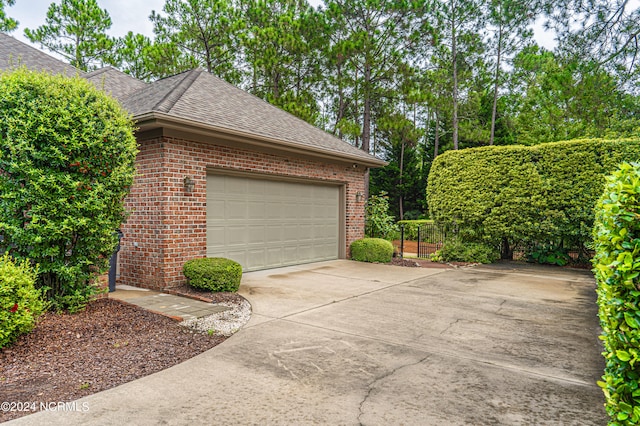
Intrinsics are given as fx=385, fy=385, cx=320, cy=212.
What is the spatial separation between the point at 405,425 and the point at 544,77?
22806mm

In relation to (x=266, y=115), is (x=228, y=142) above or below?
below

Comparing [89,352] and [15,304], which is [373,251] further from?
[15,304]

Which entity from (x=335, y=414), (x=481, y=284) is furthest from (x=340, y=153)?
(x=335, y=414)

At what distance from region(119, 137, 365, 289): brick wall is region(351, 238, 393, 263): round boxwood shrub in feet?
15.7

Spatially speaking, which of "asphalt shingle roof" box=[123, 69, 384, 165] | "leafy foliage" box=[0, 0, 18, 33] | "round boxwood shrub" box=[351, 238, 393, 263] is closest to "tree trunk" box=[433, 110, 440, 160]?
"asphalt shingle roof" box=[123, 69, 384, 165]

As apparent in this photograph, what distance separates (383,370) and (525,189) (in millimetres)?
8849

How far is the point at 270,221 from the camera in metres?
8.88

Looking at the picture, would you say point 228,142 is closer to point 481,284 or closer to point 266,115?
point 266,115

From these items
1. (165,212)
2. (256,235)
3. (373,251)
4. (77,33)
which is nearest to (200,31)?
(77,33)

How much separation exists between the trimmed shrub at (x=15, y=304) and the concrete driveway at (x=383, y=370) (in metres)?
1.30

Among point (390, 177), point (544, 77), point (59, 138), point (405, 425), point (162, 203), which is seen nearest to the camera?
point (405, 425)

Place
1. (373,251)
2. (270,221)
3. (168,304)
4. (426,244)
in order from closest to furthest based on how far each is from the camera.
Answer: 1. (168,304)
2. (270,221)
3. (373,251)
4. (426,244)

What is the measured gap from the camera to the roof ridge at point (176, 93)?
6725mm

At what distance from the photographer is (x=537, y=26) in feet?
24.7
